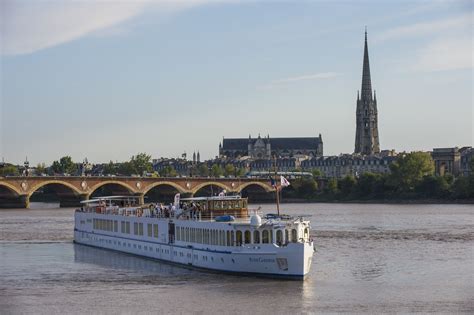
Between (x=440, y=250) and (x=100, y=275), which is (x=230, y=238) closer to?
(x=100, y=275)

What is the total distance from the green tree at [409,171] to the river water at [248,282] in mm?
85260

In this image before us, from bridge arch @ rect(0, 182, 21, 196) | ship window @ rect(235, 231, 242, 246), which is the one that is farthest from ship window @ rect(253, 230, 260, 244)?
bridge arch @ rect(0, 182, 21, 196)

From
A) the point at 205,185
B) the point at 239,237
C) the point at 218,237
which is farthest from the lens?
the point at 205,185

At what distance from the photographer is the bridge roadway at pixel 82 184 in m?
126

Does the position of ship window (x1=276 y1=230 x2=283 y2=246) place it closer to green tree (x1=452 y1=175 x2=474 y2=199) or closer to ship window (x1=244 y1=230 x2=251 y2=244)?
ship window (x1=244 y1=230 x2=251 y2=244)

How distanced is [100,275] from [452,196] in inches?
3957

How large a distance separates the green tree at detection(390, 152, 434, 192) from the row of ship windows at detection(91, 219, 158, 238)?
93970 mm

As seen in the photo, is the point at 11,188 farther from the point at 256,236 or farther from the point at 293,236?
the point at 293,236

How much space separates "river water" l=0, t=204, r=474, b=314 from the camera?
131ft

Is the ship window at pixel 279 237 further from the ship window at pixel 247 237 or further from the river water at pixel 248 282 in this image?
the river water at pixel 248 282

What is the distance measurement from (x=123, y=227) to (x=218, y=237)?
16.6 m

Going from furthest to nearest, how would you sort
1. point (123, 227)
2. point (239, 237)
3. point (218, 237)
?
point (123, 227), point (218, 237), point (239, 237)

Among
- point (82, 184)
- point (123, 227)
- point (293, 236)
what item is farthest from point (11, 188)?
point (293, 236)

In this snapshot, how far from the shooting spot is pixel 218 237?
48.0 meters
